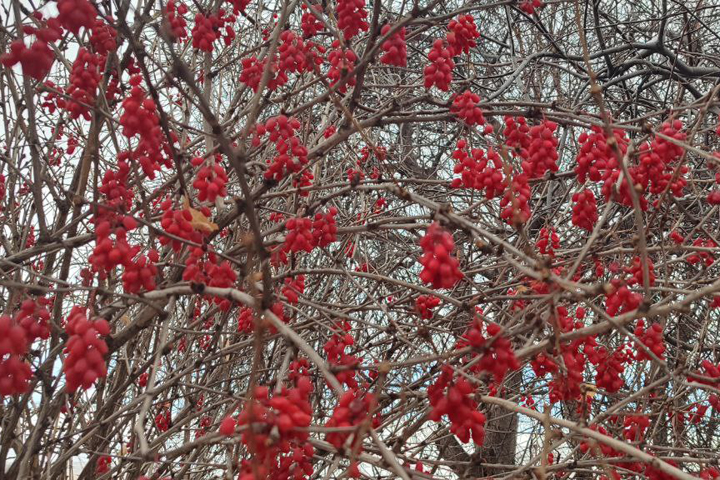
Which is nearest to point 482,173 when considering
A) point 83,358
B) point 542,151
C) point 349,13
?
point 542,151

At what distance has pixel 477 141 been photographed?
6559mm

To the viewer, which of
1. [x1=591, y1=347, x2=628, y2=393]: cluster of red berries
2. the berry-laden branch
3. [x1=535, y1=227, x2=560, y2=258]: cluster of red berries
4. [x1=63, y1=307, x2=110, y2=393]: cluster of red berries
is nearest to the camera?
[x1=63, y1=307, x2=110, y2=393]: cluster of red berries

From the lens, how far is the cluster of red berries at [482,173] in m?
2.59

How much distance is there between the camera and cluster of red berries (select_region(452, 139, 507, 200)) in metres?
2.59

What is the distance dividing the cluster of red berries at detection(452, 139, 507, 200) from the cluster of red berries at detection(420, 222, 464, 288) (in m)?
0.94

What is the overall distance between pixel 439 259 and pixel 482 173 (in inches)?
40.6

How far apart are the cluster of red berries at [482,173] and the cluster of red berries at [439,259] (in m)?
0.94

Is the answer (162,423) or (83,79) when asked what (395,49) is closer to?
(83,79)

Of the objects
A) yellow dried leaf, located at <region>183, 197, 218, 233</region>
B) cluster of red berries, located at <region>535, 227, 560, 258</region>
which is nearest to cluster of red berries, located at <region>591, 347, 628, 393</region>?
cluster of red berries, located at <region>535, 227, 560, 258</region>

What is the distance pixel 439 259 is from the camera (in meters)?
1.69

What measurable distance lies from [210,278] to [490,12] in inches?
230

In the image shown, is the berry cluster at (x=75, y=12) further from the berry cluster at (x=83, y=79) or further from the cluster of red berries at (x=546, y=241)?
the cluster of red berries at (x=546, y=241)

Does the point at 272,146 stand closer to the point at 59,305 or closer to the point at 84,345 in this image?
the point at 59,305

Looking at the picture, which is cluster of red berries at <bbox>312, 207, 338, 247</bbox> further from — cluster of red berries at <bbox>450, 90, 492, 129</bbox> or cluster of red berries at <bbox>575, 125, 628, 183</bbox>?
cluster of red berries at <bbox>575, 125, 628, 183</bbox>
